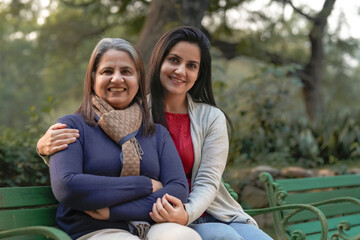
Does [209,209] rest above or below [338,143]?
above

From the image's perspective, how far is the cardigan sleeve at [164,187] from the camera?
2152mm

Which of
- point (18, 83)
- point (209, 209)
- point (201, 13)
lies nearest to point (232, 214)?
point (209, 209)

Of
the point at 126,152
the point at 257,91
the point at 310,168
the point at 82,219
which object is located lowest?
the point at 310,168

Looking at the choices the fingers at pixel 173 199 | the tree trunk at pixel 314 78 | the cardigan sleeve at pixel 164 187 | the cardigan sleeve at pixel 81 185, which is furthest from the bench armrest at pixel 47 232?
the tree trunk at pixel 314 78

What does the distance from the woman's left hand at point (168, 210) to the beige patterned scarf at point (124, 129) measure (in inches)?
7.3

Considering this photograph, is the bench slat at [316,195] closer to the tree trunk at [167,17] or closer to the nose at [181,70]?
the nose at [181,70]

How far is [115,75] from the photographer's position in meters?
2.35

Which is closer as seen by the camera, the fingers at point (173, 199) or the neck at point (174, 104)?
the fingers at point (173, 199)

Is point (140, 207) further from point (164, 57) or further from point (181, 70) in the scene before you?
point (164, 57)

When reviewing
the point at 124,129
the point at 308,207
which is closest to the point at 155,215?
the point at 124,129

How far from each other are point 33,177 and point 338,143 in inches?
198

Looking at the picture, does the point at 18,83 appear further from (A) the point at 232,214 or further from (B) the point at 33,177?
(A) the point at 232,214

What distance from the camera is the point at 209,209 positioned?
2.74m

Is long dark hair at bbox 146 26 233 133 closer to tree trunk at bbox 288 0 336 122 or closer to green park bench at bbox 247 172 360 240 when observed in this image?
green park bench at bbox 247 172 360 240
